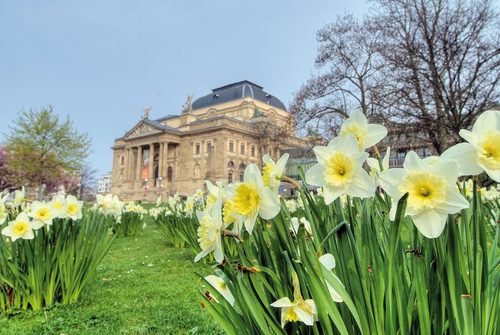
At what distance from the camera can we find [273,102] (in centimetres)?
5003

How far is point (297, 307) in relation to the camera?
2.69 feet

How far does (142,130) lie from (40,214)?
4574 centimetres

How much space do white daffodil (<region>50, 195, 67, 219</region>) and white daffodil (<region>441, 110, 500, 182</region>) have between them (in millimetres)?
2346

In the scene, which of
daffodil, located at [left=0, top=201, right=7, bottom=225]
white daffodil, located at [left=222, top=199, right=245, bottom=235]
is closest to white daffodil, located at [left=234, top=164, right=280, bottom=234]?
white daffodil, located at [left=222, top=199, right=245, bottom=235]

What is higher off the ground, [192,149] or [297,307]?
[192,149]

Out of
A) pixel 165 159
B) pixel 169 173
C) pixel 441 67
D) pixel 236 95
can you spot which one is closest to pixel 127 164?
pixel 169 173

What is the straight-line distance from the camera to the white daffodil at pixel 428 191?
0.63 meters

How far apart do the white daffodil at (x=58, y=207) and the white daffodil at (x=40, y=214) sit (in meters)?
0.02

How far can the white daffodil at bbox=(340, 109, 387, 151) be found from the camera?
2.75 ft

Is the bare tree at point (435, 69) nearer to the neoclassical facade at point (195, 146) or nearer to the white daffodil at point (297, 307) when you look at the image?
the white daffodil at point (297, 307)

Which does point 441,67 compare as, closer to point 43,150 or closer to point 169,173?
point 43,150

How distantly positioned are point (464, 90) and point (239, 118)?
3477 centimetres

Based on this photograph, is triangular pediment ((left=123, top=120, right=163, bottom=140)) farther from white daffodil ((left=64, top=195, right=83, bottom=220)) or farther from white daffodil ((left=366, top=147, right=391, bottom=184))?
white daffodil ((left=366, top=147, right=391, bottom=184))


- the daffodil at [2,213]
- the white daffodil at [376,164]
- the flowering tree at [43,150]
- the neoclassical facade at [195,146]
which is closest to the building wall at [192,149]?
the neoclassical facade at [195,146]
